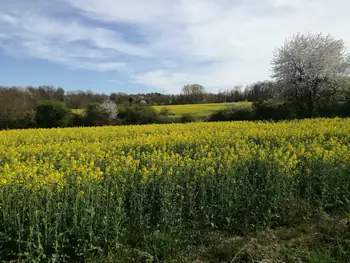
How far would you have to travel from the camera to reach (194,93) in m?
85.1

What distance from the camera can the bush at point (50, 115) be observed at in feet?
127

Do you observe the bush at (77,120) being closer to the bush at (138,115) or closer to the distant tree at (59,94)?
the bush at (138,115)

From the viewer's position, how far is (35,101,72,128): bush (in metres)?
38.6

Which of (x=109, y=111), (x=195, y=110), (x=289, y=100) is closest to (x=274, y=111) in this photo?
(x=289, y=100)

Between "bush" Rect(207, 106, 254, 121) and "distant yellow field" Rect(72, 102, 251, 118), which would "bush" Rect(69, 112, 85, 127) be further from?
"bush" Rect(207, 106, 254, 121)

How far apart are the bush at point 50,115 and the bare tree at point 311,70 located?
26.7 m

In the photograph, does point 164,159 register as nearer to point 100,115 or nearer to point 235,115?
point 235,115

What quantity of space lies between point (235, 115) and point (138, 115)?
1269cm

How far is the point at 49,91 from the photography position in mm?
75500

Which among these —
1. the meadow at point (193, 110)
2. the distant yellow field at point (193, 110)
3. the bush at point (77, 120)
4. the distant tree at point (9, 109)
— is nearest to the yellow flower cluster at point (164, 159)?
the bush at point (77, 120)

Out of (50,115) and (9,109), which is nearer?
(50,115)

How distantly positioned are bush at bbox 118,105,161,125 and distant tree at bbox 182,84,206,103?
40.8 meters

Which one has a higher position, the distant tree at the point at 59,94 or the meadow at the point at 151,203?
the distant tree at the point at 59,94

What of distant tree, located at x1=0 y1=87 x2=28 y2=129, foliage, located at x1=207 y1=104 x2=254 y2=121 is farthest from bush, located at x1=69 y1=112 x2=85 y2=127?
foliage, located at x1=207 y1=104 x2=254 y2=121
